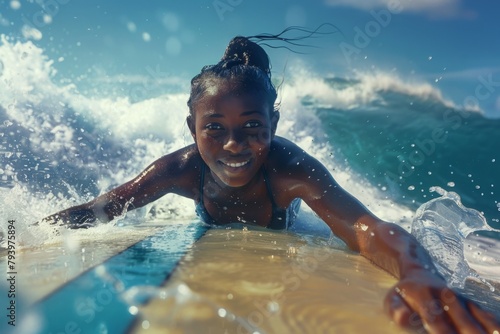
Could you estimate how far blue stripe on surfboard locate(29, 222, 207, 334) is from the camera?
105cm

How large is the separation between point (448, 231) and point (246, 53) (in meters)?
1.84

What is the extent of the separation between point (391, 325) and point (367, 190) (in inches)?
271

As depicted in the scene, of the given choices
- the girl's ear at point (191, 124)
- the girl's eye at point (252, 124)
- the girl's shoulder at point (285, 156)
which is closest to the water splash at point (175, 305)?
the girl's eye at point (252, 124)

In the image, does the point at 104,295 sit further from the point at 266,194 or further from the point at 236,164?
the point at 266,194

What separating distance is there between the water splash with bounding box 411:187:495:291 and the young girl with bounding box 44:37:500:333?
44cm

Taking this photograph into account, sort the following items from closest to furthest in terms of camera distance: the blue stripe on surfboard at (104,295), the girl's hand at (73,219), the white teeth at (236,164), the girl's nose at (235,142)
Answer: the blue stripe on surfboard at (104,295) < the girl's nose at (235,142) < the white teeth at (236,164) < the girl's hand at (73,219)

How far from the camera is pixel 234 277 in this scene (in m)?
1.42

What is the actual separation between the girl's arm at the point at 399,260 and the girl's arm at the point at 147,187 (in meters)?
0.84

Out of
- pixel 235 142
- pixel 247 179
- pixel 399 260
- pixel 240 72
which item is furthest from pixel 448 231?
pixel 240 72

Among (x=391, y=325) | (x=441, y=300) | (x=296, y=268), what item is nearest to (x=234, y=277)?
(x=296, y=268)

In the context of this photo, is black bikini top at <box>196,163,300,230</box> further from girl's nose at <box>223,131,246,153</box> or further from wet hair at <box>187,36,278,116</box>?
wet hair at <box>187,36,278,116</box>

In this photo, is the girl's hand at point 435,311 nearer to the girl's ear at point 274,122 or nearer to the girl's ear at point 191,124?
the girl's ear at point 274,122

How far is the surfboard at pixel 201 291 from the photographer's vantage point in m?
1.06

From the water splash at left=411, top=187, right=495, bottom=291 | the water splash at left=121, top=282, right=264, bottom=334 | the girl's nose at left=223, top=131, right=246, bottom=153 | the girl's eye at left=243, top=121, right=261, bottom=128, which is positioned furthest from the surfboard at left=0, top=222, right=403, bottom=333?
the girl's eye at left=243, top=121, right=261, bottom=128
